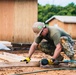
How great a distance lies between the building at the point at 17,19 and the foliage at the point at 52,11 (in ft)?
78.0

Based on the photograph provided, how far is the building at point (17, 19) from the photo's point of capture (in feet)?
44.5

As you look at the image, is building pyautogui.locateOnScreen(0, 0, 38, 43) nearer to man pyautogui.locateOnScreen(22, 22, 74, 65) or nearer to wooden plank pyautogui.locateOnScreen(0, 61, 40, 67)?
wooden plank pyautogui.locateOnScreen(0, 61, 40, 67)

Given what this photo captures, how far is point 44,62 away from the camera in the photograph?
6.90 metres

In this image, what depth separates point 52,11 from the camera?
40.5 metres

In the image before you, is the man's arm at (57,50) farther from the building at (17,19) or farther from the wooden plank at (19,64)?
the building at (17,19)

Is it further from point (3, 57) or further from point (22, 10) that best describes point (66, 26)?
point (3, 57)

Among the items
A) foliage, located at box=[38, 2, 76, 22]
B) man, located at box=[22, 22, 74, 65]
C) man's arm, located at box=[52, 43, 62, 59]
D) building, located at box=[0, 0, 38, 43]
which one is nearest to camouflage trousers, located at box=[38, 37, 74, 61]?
man, located at box=[22, 22, 74, 65]

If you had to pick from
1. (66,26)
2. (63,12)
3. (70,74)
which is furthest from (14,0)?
(63,12)

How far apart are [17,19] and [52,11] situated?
2698 centimetres

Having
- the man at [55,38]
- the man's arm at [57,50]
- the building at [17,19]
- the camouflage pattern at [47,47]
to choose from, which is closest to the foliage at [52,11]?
the building at [17,19]

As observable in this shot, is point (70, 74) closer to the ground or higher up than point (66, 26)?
closer to the ground

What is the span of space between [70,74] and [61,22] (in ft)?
57.8

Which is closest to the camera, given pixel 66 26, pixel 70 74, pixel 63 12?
pixel 70 74

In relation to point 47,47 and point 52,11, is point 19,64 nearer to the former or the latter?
point 47,47
